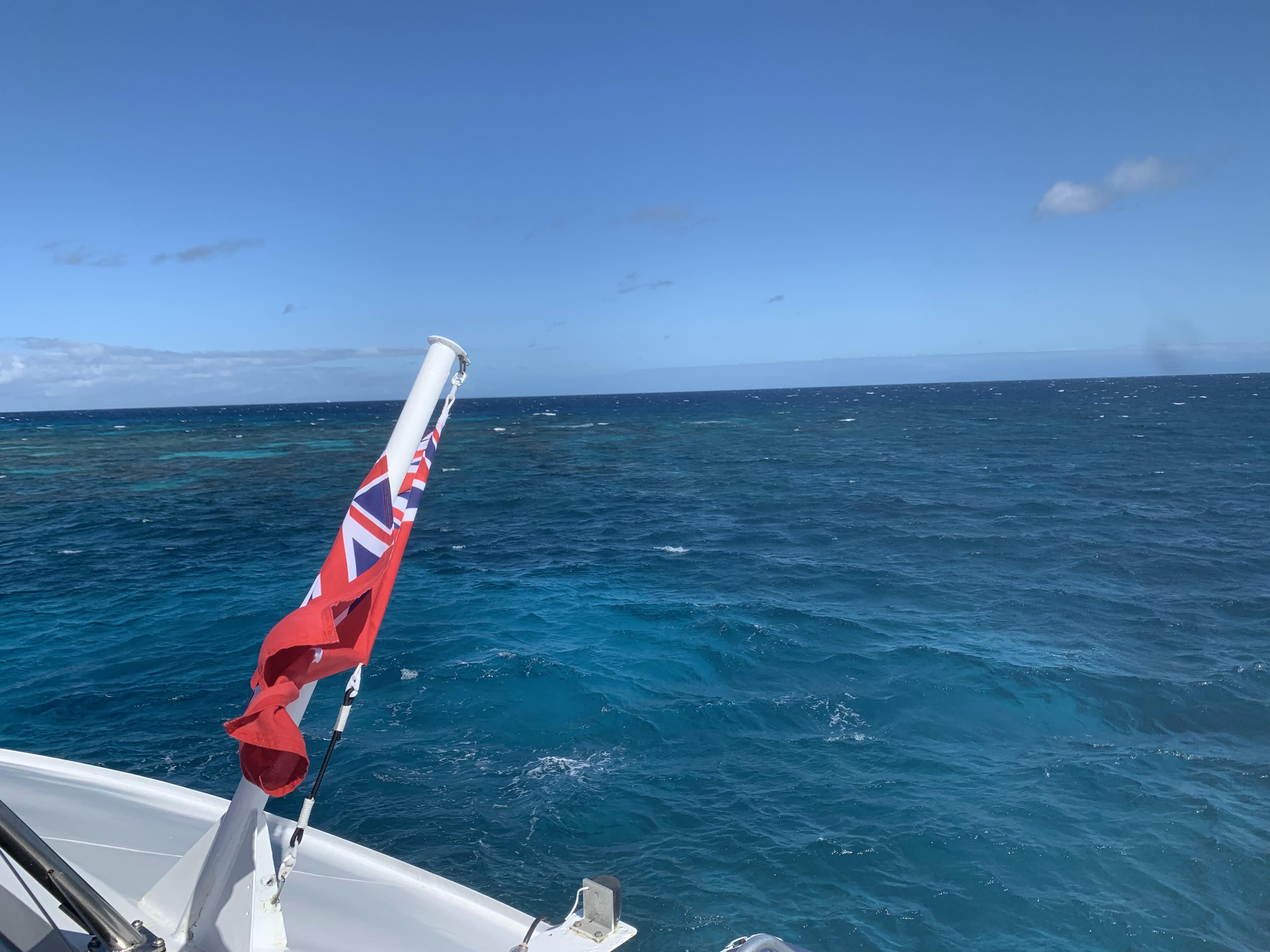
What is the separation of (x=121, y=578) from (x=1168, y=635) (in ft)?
128

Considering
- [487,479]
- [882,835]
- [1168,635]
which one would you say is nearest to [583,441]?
[487,479]

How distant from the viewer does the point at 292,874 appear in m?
6.86

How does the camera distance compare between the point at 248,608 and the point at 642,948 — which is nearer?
the point at 642,948

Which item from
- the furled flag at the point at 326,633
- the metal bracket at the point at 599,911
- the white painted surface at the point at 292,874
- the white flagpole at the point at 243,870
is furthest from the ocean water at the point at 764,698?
the furled flag at the point at 326,633

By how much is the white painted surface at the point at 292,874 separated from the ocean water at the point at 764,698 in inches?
245

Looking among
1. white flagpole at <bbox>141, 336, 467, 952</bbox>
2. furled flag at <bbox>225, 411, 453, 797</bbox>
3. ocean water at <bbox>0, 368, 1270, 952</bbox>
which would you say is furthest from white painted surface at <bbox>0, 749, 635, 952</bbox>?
ocean water at <bbox>0, 368, 1270, 952</bbox>

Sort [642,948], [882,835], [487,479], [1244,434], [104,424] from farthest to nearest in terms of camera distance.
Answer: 1. [104,424]
2. [1244,434]
3. [487,479]
4. [882,835]
5. [642,948]

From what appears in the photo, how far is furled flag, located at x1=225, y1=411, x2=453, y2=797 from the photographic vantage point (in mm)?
4586

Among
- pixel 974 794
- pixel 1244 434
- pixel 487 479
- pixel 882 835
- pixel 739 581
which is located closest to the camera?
pixel 882 835

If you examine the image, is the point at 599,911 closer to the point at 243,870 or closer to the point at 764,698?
the point at 243,870

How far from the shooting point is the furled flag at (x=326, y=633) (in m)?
4.59

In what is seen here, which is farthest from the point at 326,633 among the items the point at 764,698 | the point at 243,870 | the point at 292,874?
the point at 764,698

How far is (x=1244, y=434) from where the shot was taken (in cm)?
7912

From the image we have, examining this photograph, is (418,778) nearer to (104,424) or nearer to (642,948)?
(642,948)
